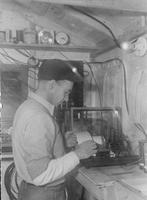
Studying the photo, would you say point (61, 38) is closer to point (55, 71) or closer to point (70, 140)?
point (70, 140)

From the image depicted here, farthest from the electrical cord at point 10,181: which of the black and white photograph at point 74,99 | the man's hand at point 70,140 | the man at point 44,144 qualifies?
the man at point 44,144

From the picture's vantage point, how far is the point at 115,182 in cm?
94

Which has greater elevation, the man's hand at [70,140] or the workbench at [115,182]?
the man's hand at [70,140]

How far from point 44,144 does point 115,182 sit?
29cm

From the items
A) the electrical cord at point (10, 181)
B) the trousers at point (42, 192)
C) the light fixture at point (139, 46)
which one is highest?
the light fixture at point (139, 46)

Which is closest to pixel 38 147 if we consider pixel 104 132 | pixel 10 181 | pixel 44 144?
pixel 44 144

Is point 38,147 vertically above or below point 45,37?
below

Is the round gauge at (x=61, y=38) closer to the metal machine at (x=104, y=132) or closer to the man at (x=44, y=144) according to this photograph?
the metal machine at (x=104, y=132)

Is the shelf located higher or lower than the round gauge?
lower

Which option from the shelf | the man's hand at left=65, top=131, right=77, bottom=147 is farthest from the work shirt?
the shelf

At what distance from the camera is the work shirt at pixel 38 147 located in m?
0.83

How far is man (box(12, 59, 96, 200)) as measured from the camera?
2.74 feet

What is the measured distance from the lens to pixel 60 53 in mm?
1812

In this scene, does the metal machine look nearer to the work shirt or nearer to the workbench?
the workbench
